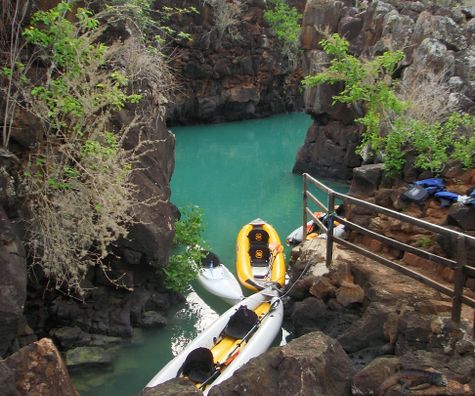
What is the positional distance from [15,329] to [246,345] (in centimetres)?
264

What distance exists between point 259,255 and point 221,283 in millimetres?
1058

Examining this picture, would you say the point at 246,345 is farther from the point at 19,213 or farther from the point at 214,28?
the point at 214,28

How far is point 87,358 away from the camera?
658cm

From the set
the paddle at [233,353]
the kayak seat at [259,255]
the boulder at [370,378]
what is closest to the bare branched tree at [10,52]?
the paddle at [233,353]

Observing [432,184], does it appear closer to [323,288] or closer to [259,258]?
[323,288]

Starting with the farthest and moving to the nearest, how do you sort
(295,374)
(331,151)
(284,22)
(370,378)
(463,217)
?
1. (284,22)
2. (331,151)
3. (463,217)
4. (370,378)
5. (295,374)

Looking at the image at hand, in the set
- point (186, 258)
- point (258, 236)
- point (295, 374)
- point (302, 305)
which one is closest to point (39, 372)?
point (295, 374)

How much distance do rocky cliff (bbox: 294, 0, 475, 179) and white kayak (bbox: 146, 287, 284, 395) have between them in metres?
6.25

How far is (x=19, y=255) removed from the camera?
5.44 metres

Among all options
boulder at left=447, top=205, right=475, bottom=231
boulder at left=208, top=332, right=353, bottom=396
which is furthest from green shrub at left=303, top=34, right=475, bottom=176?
boulder at left=208, top=332, right=353, bottom=396

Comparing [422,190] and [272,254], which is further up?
[422,190]

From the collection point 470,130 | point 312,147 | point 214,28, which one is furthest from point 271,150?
point 470,130

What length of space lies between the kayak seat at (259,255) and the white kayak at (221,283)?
0.51 m

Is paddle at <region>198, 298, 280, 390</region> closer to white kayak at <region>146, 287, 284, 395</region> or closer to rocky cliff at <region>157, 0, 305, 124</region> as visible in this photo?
white kayak at <region>146, 287, 284, 395</region>
